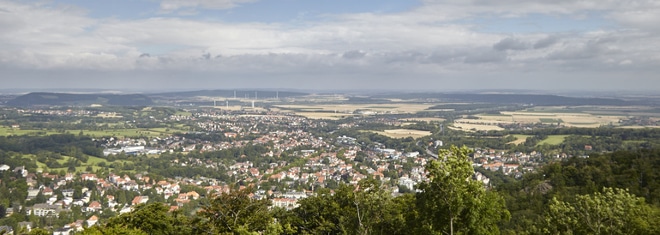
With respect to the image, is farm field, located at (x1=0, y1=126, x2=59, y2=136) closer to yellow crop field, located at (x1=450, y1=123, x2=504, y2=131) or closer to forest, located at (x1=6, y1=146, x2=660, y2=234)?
forest, located at (x1=6, y1=146, x2=660, y2=234)

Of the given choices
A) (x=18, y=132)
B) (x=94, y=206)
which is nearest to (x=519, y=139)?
(x=94, y=206)

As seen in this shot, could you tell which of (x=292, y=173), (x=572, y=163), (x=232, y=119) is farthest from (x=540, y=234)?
(x=232, y=119)

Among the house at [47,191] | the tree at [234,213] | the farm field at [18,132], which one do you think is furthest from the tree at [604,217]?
the farm field at [18,132]

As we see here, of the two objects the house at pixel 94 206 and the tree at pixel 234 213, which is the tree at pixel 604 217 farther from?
the house at pixel 94 206

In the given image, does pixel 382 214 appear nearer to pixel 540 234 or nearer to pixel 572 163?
pixel 540 234

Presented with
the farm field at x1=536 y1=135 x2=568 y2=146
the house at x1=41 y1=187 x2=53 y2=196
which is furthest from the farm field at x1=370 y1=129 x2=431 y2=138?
the house at x1=41 y1=187 x2=53 y2=196
